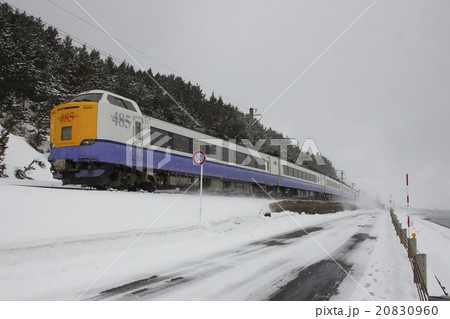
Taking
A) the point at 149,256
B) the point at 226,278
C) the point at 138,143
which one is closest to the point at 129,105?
the point at 138,143

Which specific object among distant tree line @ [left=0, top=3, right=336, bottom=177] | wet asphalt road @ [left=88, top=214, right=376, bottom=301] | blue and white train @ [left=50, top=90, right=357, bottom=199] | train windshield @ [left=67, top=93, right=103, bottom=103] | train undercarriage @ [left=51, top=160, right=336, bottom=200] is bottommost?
wet asphalt road @ [left=88, top=214, right=376, bottom=301]

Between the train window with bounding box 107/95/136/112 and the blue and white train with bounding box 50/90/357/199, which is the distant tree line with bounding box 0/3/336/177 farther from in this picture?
the train window with bounding box 107/95/136/112

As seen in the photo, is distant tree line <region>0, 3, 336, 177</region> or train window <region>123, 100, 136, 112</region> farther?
distant tree line <region>0, 3, 336, 177</region>

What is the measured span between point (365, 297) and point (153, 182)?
400 inches

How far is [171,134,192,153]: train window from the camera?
13.8 m

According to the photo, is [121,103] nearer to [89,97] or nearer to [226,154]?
[89,97]

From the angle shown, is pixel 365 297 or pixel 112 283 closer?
pixel 365 297

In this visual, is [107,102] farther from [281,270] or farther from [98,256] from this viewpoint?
[281,270]

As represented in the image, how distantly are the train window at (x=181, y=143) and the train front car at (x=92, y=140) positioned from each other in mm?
2801

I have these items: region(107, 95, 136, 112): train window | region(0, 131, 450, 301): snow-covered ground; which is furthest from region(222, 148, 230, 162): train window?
region(0, 131, 450, 301): snow-covered ground

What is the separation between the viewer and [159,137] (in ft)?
41.9

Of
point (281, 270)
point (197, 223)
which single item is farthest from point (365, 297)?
point (197, 223)
